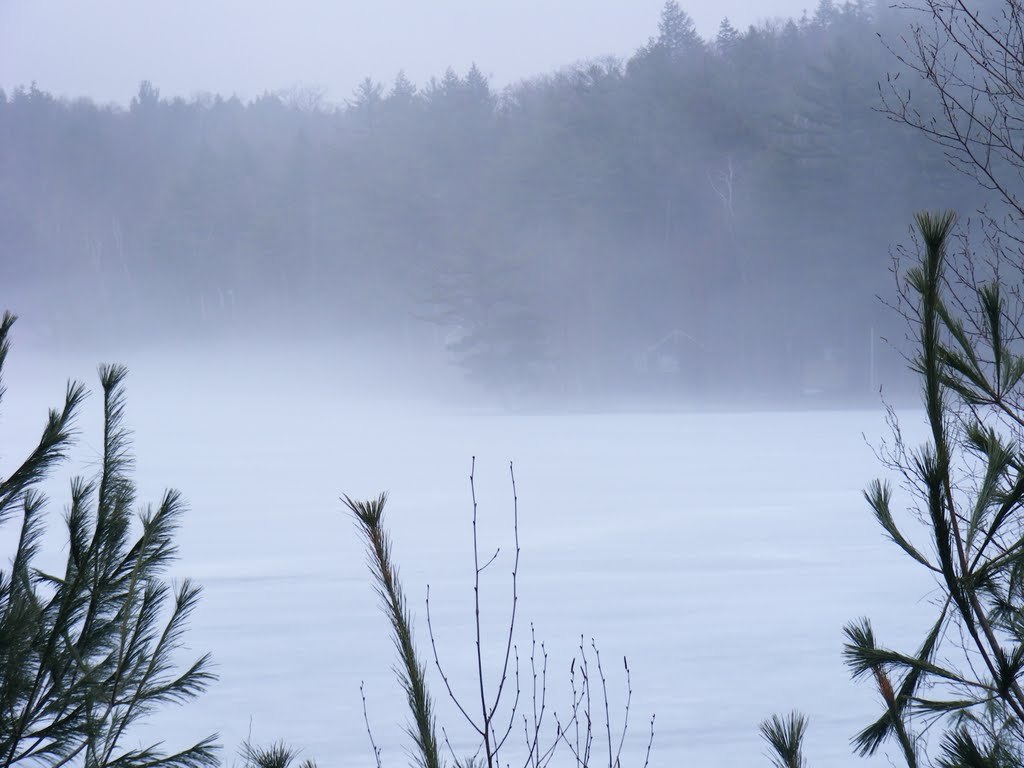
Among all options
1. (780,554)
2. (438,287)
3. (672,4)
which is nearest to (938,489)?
(780,554)

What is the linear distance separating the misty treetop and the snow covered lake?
52.4ft

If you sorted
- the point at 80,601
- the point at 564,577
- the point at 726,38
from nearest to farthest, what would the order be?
1. the point at 80,601
2. the point at 564,577
3. the point at 726,38

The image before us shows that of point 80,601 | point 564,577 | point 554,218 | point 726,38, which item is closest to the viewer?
point 80,601

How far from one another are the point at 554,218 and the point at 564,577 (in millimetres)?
31424

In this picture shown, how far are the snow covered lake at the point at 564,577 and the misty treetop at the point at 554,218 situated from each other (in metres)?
16.0

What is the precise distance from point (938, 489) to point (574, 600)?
241 inches

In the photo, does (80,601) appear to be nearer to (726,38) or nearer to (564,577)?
(564,577)

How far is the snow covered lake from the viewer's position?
16.9 feet

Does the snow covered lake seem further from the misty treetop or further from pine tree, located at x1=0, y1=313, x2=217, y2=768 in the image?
the misty treetop

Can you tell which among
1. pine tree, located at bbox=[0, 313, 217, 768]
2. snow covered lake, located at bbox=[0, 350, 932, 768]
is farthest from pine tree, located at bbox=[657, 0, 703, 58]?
pine tree, located at bbox=[0, 313, 217, 768]

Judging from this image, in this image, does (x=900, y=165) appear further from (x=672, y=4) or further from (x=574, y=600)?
(x=574, y=600)

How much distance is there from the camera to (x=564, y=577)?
8.38 m

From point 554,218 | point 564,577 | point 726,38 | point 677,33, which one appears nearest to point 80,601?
point 564,577

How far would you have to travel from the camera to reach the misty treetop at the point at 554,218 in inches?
1325
